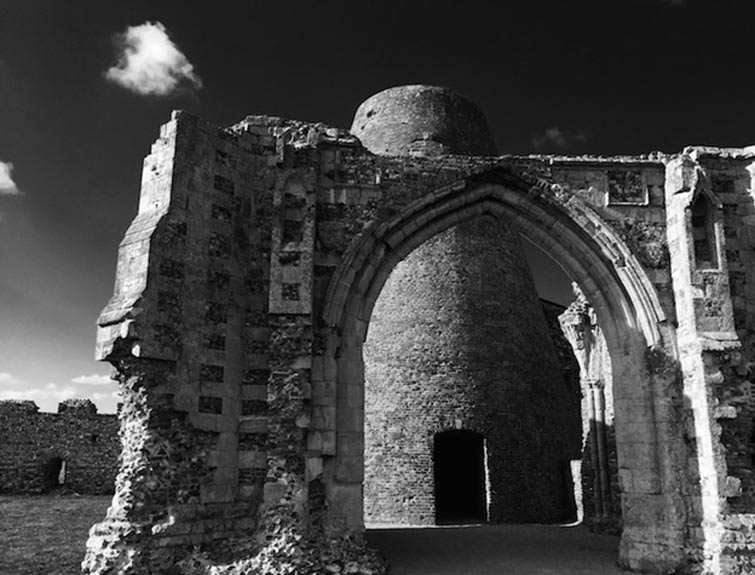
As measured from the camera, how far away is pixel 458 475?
1836cm

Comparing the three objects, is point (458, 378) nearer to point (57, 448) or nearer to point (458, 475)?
point (458, 475)

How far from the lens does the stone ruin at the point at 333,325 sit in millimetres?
7809

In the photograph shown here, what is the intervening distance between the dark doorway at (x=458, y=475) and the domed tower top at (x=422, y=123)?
7.23 meters

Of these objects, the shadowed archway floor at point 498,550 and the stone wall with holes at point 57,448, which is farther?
the stone wall with holes at point 57,448

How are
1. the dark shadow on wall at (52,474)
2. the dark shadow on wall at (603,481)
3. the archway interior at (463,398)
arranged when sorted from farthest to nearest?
the dark shadow on wall at (52,474), the archway interior at (463,398), the dark shadow on wall at (603,481)

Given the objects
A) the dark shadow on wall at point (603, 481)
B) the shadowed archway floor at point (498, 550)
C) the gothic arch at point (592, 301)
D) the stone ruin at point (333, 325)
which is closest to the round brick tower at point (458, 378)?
the shadowed archway floor at point (498, 550)

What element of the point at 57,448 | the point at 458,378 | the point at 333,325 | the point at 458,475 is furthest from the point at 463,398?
the point at 57,448

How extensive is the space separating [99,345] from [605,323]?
6271mm

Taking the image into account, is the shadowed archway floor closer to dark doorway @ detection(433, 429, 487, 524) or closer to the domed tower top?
dark doorway @ detection(433, 429, 487, 524)

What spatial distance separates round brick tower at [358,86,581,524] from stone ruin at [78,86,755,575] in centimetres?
681

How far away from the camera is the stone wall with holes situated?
1978 centimetres

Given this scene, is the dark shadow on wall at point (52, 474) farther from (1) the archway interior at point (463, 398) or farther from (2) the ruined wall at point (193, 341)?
(2) the ruined wall at point (193, 341)

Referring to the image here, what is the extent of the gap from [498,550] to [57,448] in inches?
586

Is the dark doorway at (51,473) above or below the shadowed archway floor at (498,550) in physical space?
above
